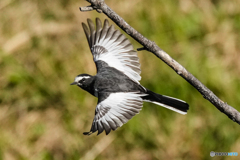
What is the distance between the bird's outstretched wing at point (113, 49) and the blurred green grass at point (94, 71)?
206 centimetres

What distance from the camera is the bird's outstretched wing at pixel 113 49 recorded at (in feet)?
15.5

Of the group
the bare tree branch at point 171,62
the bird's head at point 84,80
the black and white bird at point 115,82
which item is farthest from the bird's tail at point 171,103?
the bare tree branch at point 171,62

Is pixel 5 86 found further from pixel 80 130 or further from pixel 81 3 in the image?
pixel 81 3

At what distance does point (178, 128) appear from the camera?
22.0ft

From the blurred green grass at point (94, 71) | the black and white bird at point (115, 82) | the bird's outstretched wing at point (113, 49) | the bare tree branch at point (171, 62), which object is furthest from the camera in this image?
the blurred green grass at point (94, 71)

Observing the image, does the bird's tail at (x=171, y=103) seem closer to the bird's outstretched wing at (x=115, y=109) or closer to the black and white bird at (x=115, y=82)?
the black and white bird at (x=115, y=82)

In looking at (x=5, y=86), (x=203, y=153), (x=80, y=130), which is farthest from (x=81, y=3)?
(x=203, y=153)

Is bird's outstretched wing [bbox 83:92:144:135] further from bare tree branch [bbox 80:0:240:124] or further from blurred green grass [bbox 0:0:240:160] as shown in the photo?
blurred green grass [bbox 0:0:240:160]

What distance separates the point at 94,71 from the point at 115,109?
3.20 metres

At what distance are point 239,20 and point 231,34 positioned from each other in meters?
0.46

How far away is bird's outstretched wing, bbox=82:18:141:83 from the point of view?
4.73m

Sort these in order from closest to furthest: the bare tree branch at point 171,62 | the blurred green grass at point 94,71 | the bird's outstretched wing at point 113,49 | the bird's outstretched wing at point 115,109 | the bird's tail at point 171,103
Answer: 1. the bare tree branch at point 171,62
2. the bird's outstretched wing at point 115,109
3. the bird's outstretched wing at point 113,49
4. the bird's tail at point 171,103
5. the blurred green grass at point 94,71

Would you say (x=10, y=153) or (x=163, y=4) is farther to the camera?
(x=163, y=4)

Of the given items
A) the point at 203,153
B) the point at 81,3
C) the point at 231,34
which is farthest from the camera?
the point at 81,3
